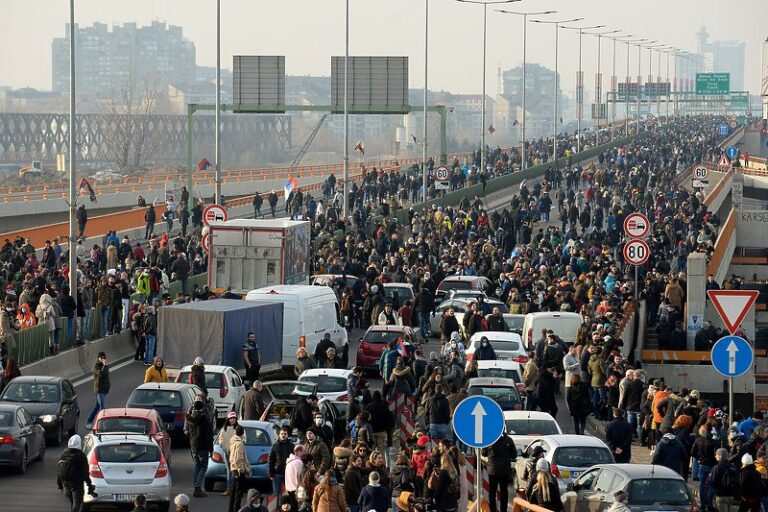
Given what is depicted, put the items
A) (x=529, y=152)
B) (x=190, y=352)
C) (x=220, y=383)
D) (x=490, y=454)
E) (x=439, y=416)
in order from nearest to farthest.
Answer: (x=490, y=454)
(x=439, y=416)
(x=220, y=383)
(x=190, y=352)
(x=529, y=152)

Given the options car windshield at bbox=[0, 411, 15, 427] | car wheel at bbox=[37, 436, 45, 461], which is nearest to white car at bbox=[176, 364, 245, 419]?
car wheel at bbox=[37, 436, 45, 461]

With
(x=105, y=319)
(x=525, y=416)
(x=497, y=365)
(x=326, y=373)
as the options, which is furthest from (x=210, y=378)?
(x=105, y=319)

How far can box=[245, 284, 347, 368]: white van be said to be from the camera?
32.7m

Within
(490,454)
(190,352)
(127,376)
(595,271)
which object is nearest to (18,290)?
(127,376)

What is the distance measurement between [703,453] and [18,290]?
61.1 ft

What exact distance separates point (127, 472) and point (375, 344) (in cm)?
1375

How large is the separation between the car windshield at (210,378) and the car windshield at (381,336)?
697 cm

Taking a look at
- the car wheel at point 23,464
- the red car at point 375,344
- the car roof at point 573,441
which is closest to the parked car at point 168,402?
the car wheel at point 23,464

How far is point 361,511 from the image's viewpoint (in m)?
18.0

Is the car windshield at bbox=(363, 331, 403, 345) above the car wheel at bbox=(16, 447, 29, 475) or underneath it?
above

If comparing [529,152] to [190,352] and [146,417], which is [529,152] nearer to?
[190,352]

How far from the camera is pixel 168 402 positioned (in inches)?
1000

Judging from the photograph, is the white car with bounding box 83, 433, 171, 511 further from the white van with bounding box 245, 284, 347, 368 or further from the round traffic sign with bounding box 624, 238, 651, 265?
the round traffic sign with bounding box 624, 238, 651, 265

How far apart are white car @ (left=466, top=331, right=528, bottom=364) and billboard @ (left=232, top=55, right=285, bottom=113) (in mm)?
43014
